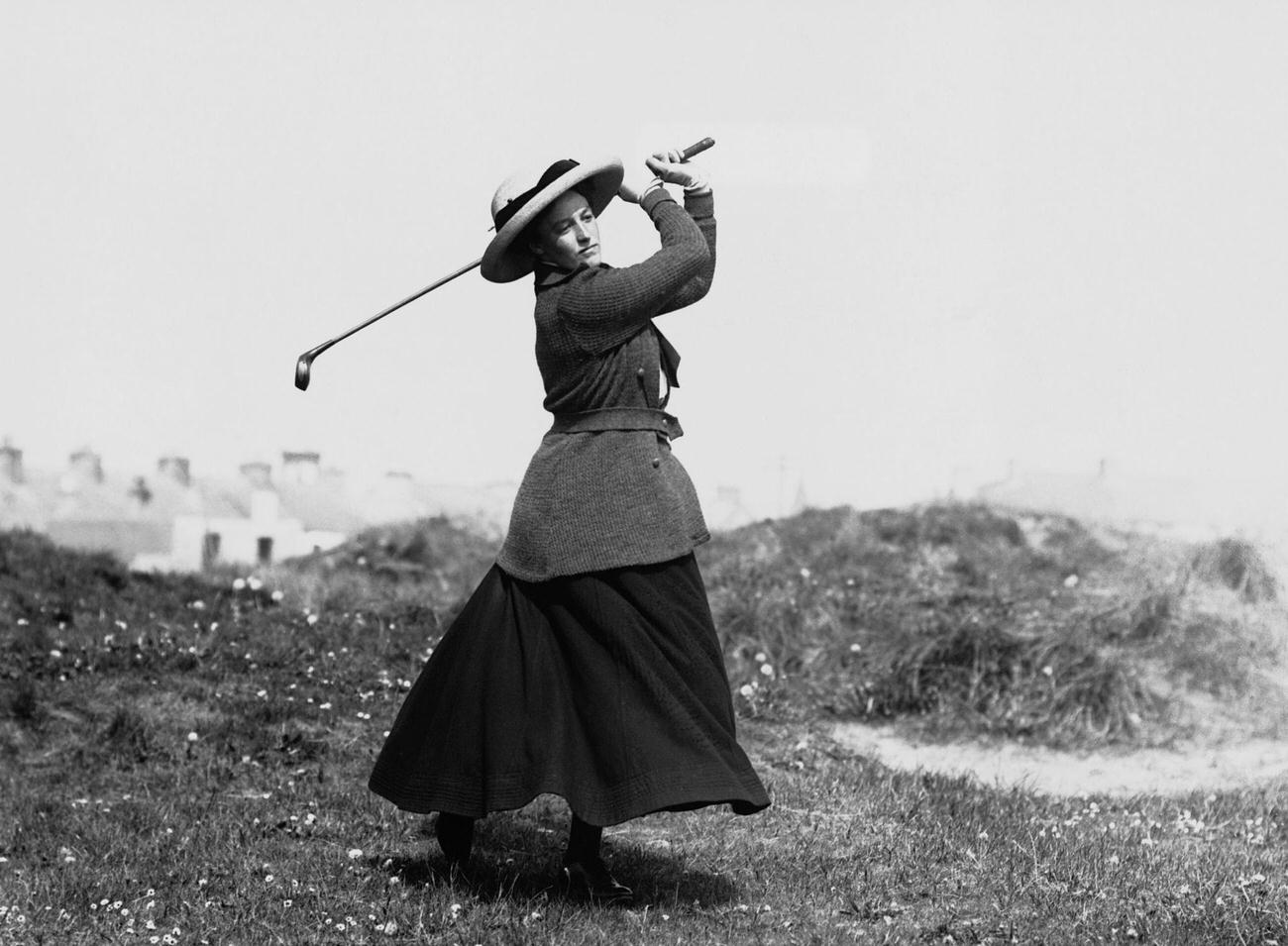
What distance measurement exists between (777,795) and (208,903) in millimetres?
2693

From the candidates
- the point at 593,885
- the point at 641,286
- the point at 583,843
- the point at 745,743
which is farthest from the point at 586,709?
the point at 745,743

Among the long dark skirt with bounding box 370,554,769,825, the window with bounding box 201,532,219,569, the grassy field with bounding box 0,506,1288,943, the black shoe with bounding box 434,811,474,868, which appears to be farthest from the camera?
the window with bounding box 201,532,219,569

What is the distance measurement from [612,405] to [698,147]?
2.86 feet

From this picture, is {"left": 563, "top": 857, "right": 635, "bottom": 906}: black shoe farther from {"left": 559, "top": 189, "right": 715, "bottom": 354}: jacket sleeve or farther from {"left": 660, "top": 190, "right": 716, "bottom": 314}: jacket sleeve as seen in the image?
{"left": 660, "top": 190, "right": 716, "bottom": 314}: jacket sleeve

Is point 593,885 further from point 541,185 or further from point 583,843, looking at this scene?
point 541,185

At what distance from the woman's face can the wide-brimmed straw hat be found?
45 millimetres

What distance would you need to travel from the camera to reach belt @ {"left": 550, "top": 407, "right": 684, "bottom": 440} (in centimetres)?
527

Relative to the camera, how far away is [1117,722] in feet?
32.4

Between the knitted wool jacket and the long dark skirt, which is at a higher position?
the knitted wool jacket

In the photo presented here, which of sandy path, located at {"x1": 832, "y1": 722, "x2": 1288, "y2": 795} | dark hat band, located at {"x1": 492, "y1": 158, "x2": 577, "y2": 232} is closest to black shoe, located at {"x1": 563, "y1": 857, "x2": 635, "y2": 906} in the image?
dark hat band, located at {"x1": 492, "y1": 158, "x2": 577, "y2": 232}

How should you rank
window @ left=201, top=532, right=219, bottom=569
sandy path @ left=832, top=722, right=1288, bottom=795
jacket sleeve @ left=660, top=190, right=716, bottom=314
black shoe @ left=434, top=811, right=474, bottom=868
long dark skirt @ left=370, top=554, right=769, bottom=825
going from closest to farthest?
long dark skirt @ left=370, top=554, right=769, bottom=825, jacket sleeve @ left=660, top=190, right=716, bottom=314, black shoe @ left=434, top=811, right=474, bottom=868, sandy path @ left=832, top=722, right=1288, bottom=795, window @ left=201, top=532, right=219, bottom=569

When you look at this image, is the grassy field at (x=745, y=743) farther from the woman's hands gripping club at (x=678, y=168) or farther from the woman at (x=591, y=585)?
the woman's hands gripping club at (x=678, y=168)

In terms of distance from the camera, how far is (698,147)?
17.2ft

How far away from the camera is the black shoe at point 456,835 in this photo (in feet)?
18.6
